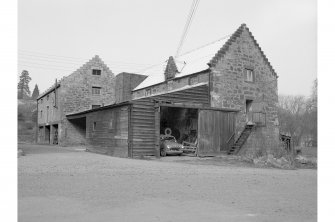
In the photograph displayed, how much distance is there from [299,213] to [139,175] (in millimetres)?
6540

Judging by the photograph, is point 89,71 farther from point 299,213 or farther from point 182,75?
point 299,213

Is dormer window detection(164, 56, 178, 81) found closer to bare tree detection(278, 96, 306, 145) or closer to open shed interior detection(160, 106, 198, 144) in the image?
open shed interior detection(160, 106, 198, 144)

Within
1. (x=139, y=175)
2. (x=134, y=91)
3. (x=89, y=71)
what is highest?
(x=89, y=71)

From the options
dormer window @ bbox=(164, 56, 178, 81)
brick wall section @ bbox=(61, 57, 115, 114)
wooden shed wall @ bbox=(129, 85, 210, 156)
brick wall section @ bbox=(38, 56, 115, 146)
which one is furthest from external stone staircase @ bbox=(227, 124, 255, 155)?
brick wall section @ bbox=(61, 57, 115, 114)

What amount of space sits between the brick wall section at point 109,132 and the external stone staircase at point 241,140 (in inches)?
325

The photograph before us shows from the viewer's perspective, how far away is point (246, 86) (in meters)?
28.0

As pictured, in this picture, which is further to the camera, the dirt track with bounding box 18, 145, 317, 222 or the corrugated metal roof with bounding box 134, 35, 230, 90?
the corrugated metal roof with bounding box 134, 35, 230, 90

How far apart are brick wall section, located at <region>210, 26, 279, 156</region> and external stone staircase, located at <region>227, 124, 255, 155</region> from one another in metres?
0.41

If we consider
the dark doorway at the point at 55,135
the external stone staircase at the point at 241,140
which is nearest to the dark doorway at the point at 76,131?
the dark doorway at the point at 55,135

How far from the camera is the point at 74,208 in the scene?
267 inches

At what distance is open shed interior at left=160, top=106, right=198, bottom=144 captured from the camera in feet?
92.0

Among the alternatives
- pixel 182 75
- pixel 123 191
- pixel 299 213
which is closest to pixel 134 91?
pixel 182 75

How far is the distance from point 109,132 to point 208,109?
7468mm

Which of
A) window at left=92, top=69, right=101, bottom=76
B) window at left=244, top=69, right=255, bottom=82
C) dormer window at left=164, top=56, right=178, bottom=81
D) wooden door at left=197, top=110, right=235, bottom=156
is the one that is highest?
window at left=92, top=69, right=101, bottom=76
